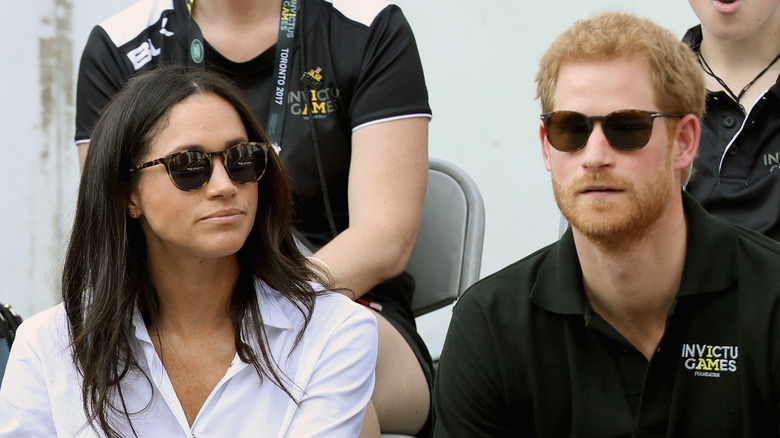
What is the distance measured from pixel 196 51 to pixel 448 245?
86 centimetres

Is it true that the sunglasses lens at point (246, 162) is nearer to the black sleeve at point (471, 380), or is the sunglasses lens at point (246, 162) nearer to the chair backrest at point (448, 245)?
the black sleeve at point (471, 380)

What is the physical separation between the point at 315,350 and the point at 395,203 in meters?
0.57

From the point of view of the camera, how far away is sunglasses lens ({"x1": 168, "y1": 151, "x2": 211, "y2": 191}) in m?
2.27

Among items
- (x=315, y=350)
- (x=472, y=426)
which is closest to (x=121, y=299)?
(x=315, y=350)

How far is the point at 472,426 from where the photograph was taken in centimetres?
225

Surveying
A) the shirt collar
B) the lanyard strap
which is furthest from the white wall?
the lanyard strap

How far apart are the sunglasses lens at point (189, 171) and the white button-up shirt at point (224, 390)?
32 centimetres

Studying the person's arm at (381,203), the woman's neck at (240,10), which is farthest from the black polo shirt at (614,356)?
the woman's neck at (240,10)

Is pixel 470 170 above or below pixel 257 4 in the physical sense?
below

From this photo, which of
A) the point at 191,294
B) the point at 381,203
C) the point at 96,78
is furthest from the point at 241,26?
the point at 191,294

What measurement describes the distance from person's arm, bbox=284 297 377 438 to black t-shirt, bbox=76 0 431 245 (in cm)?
57

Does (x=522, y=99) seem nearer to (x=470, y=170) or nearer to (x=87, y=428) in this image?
(x=470, y=170)

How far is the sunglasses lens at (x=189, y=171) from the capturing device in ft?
7.45

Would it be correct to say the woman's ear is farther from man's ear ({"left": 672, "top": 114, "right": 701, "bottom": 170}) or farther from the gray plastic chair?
man's ear ({"left": 672, "top": 114, "right": 701, "bottom": 170})
